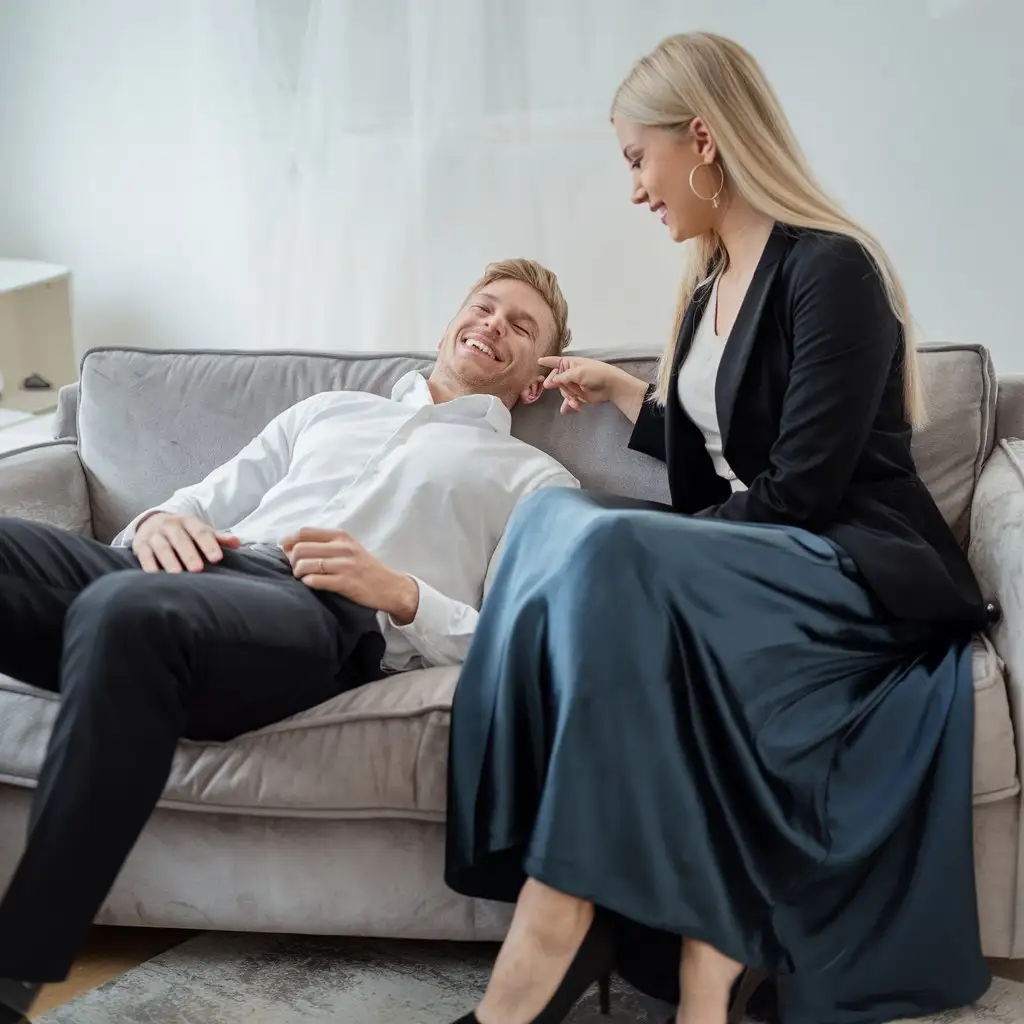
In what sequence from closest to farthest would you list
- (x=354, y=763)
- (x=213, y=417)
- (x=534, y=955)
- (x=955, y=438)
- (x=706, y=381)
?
(x=534, y=955) < (x=354, y=763) < (x=706, y=381) < (x=955, y=438) < (x=213, y=417)

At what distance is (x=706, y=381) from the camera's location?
1789 mm

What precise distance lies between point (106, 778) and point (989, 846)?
101 centimetres

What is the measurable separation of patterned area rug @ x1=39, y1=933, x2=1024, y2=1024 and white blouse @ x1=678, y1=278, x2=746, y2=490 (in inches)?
28.8

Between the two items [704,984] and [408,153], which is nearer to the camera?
[704,984]

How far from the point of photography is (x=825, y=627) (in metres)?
1.49

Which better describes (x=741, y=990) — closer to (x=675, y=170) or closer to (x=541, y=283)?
(x=675, y=170)

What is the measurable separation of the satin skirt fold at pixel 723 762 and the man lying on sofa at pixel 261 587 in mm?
223

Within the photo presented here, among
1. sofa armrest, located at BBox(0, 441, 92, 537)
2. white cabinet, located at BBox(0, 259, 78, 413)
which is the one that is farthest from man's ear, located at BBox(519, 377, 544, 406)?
white cabinet, located at BBox(0, 259, 78, 413)

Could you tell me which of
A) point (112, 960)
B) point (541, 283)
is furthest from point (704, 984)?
point (541, 283)

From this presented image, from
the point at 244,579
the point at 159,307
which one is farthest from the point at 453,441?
the point at 159,307

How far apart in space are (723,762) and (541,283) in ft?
3.29

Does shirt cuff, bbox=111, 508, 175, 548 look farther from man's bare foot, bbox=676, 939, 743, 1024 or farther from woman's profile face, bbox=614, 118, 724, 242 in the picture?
man's bare foot, bbox=676, 939, 743, 1024

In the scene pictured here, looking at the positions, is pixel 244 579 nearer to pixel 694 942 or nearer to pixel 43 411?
pixel 694 942

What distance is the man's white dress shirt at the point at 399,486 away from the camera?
6.01 ft
